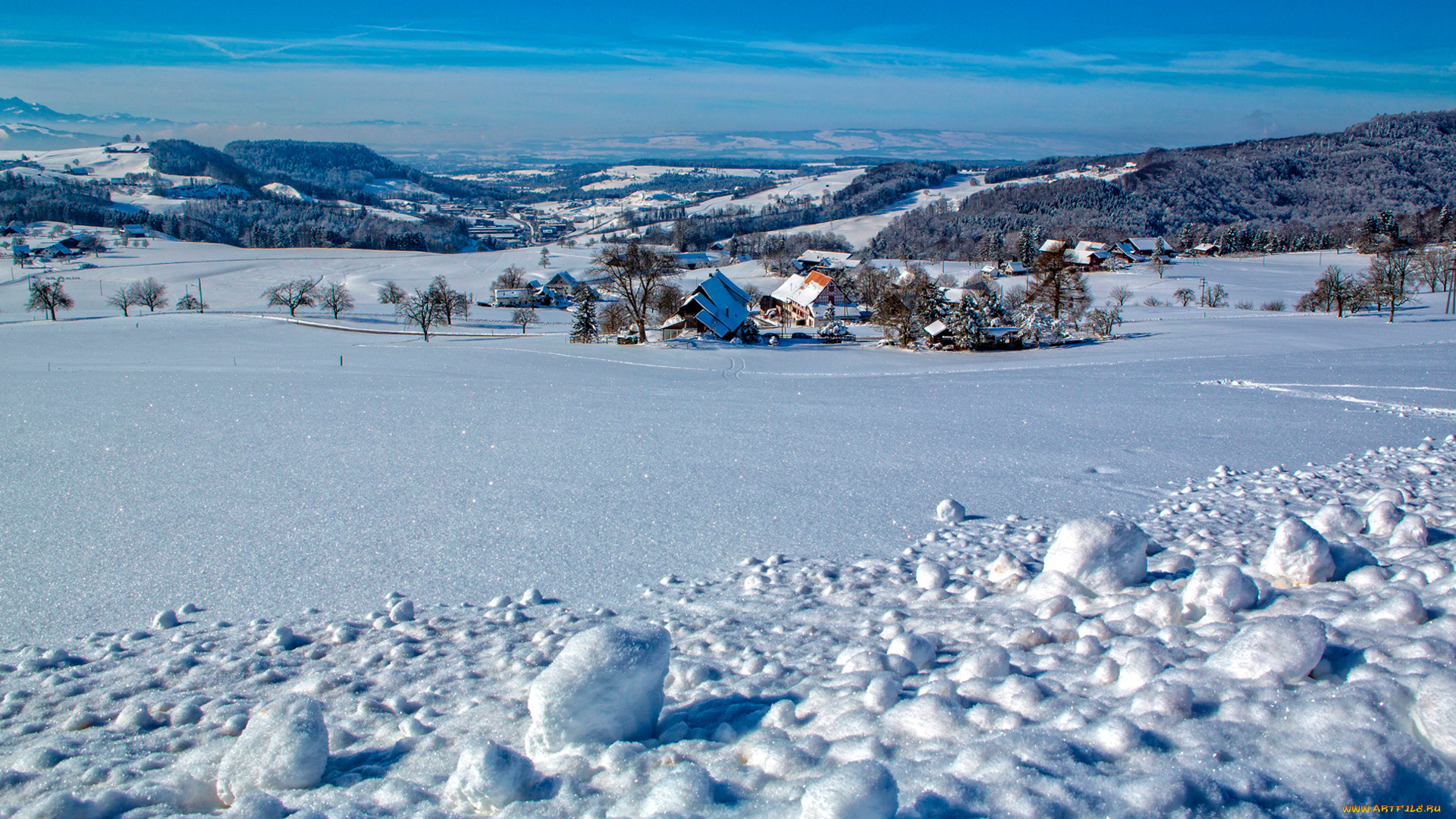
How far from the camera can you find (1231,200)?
145375 mm

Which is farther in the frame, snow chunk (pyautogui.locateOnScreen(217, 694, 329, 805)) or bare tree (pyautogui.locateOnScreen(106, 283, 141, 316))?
bare tree (pyautogui.locateOnScreen(106, 283, 141, 316))

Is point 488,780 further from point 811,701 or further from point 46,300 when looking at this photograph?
point 46,300

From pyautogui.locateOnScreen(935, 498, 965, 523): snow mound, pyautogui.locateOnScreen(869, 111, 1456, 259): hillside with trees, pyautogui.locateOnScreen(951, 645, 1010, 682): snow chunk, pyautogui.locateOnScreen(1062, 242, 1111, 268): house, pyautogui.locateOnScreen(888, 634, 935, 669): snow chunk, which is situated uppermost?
pyautogui.locateOnScreen(869, 111, 1456, 259): hillside with trees

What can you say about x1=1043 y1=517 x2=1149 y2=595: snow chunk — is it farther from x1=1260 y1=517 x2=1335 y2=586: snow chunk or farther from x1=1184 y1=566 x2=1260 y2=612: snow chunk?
x1=1260 y1=517 x2=1335 y2=586: snow chunk

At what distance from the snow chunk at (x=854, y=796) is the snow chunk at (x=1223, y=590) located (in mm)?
2371

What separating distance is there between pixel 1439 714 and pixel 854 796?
1.94 metres

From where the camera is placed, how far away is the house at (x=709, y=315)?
38469 millimetres

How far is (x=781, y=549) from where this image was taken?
5.66 meters

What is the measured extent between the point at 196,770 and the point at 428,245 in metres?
140

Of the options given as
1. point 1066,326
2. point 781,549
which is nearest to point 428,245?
point 1066,326

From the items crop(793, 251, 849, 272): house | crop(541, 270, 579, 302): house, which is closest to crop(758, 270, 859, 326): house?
crop(541, 270, 579, 302): house

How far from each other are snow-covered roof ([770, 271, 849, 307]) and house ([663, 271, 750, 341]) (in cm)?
2015

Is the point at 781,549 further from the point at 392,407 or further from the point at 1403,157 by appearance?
the point at 1403,157

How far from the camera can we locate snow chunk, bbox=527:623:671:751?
2705 mm
